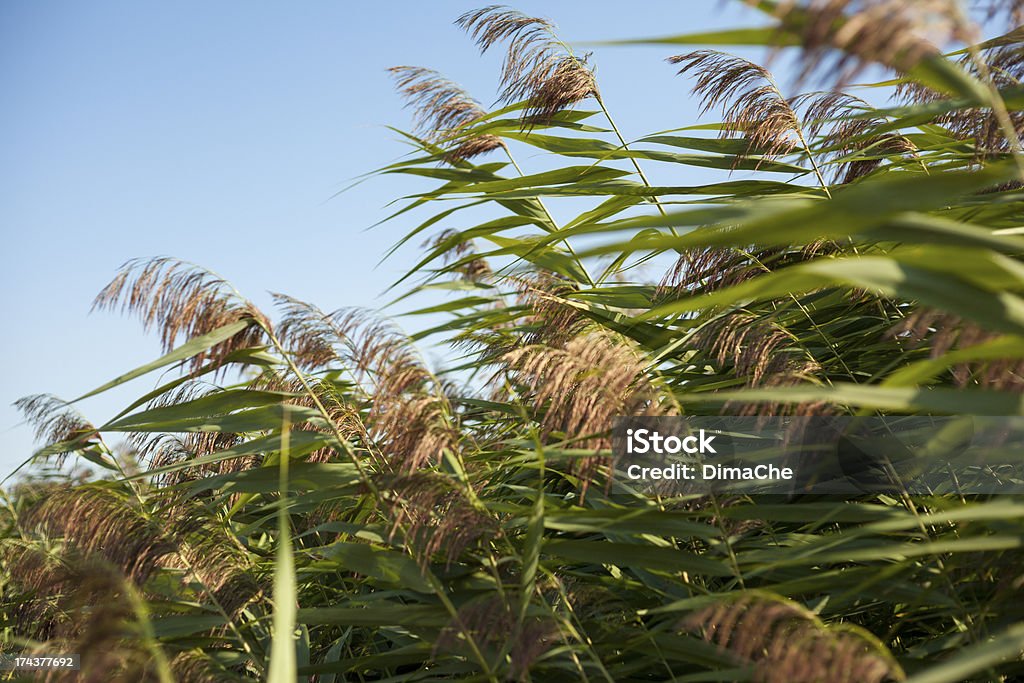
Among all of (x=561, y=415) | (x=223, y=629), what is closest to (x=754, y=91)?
(x=561, y=415)

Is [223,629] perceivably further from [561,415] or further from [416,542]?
[561,415]

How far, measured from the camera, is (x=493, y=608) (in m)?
1.27

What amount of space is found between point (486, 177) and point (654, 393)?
49.8 inches

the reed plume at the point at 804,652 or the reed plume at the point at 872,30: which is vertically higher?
the reed plume at the point at 872,30

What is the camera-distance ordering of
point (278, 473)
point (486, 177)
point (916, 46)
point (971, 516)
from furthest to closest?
point (486, 177) < point (278, 473) < point (971, 516) < point (916, 46)

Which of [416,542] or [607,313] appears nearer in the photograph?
[416,542]

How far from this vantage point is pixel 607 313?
194 centimetres

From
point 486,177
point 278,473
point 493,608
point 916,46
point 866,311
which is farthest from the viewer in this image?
point 486,177

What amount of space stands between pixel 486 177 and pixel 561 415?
1211mm

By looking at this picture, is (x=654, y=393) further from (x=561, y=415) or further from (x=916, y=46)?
(x=916, y=46)

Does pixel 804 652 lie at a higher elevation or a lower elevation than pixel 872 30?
lower

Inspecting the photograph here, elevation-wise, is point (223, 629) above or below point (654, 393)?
below

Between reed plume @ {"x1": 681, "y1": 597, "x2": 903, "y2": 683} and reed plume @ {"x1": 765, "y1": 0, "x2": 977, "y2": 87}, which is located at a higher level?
reed plume @ {"x1": 765, "y1": 0, "x2": 977, "y2": 87}

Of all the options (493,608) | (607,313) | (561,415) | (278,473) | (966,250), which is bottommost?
(493,608)
